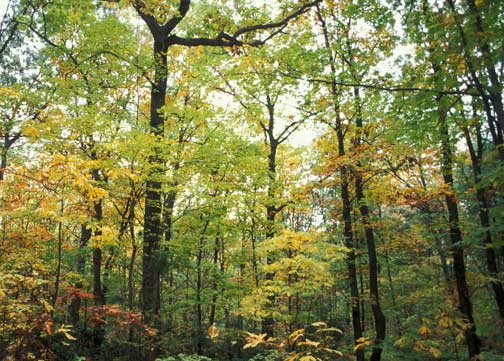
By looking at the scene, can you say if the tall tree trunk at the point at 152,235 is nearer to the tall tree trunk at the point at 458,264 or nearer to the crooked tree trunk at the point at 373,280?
the crooked tree trunk at the point at 373,280

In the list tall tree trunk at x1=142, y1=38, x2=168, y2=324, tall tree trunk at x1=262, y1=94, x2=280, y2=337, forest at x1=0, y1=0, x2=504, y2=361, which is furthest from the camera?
tall tree trunk at x1=262, y1=94, x2=280, y2=337

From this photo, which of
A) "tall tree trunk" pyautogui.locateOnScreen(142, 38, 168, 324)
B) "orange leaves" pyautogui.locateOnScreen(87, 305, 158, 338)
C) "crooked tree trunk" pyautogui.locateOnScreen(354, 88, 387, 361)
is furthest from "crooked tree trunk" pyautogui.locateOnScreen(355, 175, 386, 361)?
"orange leaves" pyautogui.locateOnScreen(87, 305, 158, 338)

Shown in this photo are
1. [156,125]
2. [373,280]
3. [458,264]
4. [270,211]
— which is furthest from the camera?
[270,211]

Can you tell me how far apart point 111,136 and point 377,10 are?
606cm

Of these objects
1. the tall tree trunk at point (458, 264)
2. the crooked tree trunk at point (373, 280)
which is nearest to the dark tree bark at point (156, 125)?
the crooked tree trunk at point (373, 280)

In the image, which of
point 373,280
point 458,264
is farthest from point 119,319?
point 373,280

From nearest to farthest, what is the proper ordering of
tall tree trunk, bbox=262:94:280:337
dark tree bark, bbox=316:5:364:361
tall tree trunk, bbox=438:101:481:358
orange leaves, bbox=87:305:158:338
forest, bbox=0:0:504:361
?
forest, bbox=0:0:504:361 → orange leaves, bbox=87:305:158:338 → tall tree trunk, bbox=438:101:481:358 → dark tree bark, bbox=316:5:364:361 → tall tree trunk, bbox=262:94:280:337

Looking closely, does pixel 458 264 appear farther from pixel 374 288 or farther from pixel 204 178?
pixel 204 178

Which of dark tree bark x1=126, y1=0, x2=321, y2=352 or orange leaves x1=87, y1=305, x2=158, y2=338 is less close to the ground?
dark tree bark x1=126, y1=0, x2=321, y2=352

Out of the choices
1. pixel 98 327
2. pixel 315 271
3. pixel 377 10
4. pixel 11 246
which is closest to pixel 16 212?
pixel 11 246

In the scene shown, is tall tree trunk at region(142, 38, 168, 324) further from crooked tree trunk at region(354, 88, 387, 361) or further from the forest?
crooked tree trunk at region(354, 88, 387, 361)

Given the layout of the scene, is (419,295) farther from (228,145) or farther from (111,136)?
(111,136)

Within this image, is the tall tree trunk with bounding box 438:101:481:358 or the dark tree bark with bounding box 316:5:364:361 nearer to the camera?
the tall tree trunk with bounding box 438:101:481:358

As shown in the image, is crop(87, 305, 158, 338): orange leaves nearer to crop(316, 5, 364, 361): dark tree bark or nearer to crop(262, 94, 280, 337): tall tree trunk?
crop(262, 94, 280, 337): tall tree trunk
